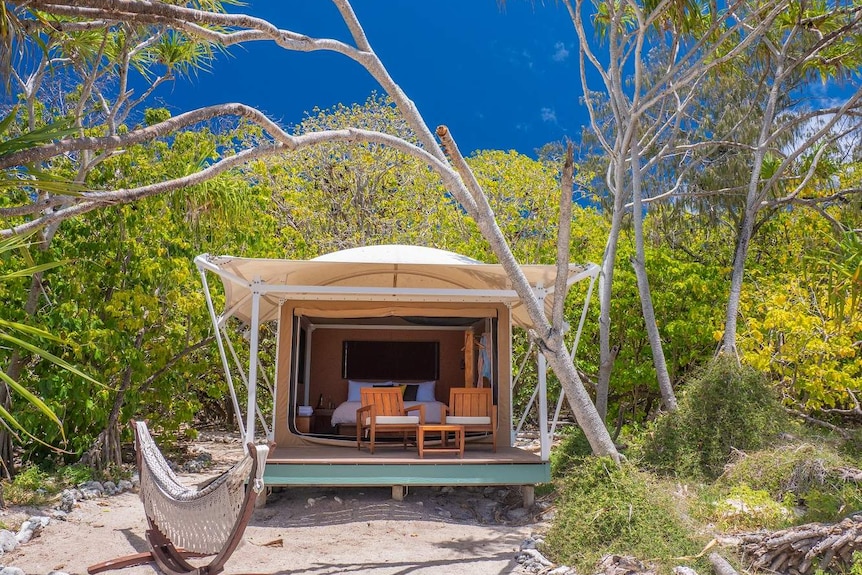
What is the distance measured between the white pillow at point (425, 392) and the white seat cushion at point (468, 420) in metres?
2.81

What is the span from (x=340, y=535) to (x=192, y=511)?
2.02 metres

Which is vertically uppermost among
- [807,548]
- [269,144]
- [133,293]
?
[269,144]

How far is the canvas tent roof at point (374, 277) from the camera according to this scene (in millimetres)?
7957

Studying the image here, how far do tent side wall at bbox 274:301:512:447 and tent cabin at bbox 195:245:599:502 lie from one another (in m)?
0.01

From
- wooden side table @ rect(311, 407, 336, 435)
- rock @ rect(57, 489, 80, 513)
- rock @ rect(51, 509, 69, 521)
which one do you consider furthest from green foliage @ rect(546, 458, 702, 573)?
wooden side table @ rect(311, 407, 336, 435)

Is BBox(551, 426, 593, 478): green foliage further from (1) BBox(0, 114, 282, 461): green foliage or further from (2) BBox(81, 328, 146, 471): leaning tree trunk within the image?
(2) BBox(81, 328, 146, 471): leaning tree trunk

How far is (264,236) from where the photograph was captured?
436 inches

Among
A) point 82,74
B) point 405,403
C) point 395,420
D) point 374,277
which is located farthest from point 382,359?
point 82,74

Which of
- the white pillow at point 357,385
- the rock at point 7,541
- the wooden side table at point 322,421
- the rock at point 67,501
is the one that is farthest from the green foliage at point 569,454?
the rock at point 7,541

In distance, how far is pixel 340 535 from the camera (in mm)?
6797

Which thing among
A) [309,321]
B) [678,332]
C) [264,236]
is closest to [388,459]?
[309,321]

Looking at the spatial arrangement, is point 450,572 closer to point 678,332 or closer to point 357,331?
point 357,331

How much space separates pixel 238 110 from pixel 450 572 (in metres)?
3.61

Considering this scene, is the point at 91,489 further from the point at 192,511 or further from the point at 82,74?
the point at 82,74
